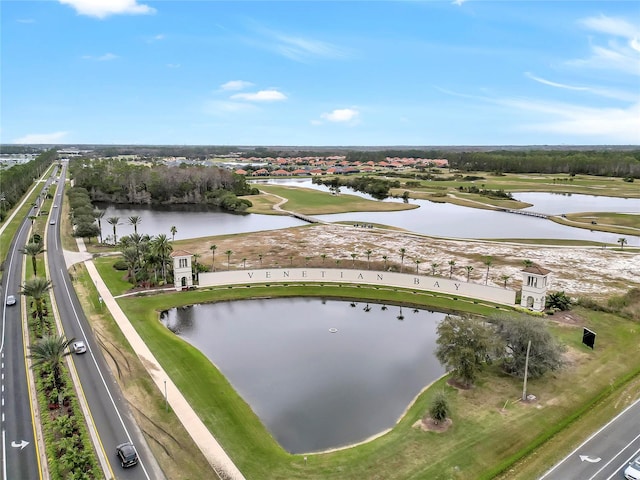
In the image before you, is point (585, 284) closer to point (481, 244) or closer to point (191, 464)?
point (481, 244)

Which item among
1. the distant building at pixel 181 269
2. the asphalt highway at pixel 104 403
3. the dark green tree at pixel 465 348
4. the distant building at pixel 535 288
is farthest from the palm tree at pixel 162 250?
the distant building at pixel 535 288

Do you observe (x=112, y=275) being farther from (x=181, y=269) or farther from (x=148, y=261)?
(x=181, y=269)

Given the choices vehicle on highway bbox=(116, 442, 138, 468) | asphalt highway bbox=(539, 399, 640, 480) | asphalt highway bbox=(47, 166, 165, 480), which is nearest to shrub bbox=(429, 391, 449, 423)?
asphalt highway bbox=(539, 399, 640, 480)

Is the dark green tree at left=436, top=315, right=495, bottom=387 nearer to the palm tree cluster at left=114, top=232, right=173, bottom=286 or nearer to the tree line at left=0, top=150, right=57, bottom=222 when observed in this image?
the palm tree cluster at left=114, top=232, right=173, bottom=286

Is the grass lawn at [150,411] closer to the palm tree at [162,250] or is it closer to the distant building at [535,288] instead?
the palm tree at [162,250]

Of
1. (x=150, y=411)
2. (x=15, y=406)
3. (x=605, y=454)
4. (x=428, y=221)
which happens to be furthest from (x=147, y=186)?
(x=605, y=454)

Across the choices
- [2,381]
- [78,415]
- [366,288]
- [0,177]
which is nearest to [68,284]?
[2,381]
